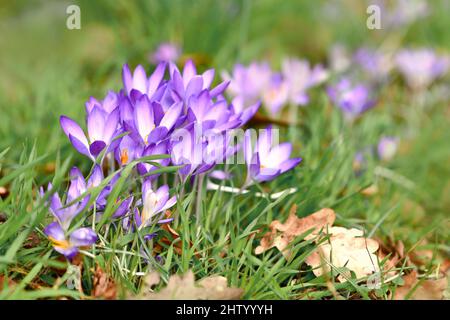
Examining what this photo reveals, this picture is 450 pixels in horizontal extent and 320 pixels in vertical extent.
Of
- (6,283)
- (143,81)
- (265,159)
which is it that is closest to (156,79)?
(143,81)

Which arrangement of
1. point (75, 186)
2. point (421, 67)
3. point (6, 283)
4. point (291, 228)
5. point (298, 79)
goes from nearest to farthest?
1. point (6, 283)
2. point (75, 186)
3. point (291, 228)
4. point (298, 79)
5. point (421, 67)

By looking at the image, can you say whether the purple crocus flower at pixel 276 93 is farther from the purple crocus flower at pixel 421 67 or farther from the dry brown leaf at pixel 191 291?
the dry brown leaf at pixel 191 291

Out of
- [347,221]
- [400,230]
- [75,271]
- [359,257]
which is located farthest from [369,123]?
[75,271]

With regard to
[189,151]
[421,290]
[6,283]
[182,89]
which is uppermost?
[182,89]

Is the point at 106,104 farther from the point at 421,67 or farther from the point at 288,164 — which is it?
the point at 421,67

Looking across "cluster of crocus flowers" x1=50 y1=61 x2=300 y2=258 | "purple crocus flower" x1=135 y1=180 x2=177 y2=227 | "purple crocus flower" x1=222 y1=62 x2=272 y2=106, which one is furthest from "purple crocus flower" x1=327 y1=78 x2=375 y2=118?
"purple crocus flower" x1=135 y1=180 x2=177 y2=227

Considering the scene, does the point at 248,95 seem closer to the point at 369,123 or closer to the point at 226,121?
the point at 369,123

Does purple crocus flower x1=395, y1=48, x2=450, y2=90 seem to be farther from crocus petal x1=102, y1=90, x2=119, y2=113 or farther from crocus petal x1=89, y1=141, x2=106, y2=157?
crocus petal x1=89, y1=141, x2=106, y2=157
